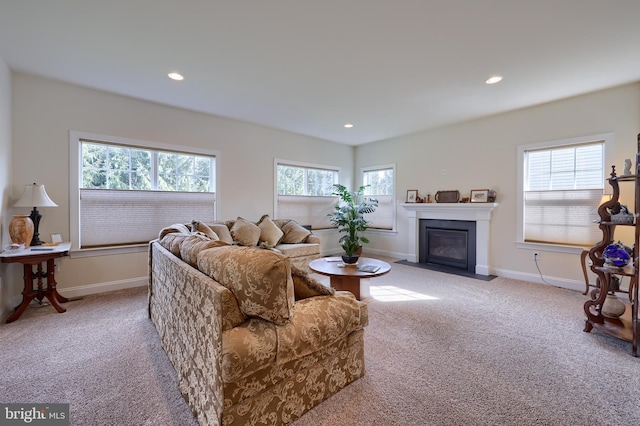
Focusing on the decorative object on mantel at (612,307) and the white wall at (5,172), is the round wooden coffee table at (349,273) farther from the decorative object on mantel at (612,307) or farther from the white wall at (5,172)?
the white wall at (5,172)

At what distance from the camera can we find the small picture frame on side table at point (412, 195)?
5449 mm

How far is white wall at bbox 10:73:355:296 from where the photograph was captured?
311cm

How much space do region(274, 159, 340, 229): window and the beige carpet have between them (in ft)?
9.75

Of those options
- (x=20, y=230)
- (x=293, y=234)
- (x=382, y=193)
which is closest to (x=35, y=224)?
(x=20, y=230)

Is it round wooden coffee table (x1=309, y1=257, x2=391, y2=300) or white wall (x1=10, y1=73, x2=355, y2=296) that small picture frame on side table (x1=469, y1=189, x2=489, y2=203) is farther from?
white wall (x1=10, y1=73, x2=355, y2=296)

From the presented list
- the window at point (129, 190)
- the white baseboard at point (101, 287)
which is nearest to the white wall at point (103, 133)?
the white baseboard at point (101, 287)

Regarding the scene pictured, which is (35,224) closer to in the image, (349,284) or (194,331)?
(194,331)

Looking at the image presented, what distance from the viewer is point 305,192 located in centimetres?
585

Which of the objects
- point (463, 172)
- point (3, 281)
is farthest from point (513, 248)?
point (3, 281)

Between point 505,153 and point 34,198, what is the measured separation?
20.7 feet

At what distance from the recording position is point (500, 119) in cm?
434

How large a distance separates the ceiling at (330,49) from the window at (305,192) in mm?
1821

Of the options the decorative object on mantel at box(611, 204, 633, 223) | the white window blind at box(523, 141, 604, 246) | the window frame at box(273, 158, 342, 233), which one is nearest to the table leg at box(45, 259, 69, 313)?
the window frame at box(273, 158, 342, 233)

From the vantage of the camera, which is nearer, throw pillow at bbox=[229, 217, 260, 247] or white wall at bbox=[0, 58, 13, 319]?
white wall at bbox=[0, 58, 13, 319]
